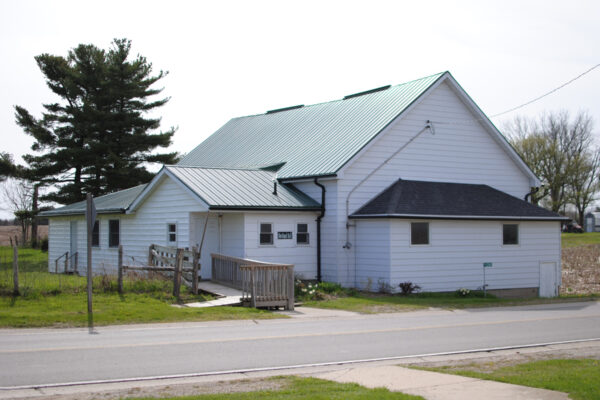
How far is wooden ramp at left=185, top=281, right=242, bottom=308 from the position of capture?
1989 centimetres

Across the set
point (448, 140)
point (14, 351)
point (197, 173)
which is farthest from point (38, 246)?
point (14, 351)

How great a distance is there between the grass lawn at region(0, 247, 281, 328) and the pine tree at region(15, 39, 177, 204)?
28713 millimetres

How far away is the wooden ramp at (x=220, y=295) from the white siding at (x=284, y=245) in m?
2.20

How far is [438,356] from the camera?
12.5 m

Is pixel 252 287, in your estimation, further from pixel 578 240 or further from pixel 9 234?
pixel 9 234

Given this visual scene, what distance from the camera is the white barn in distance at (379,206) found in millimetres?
25688

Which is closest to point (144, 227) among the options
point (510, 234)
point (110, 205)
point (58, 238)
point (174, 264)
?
point (110, 205)

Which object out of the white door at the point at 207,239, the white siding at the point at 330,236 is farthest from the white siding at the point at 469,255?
the white door at the point at 207,239

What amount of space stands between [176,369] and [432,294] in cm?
1594

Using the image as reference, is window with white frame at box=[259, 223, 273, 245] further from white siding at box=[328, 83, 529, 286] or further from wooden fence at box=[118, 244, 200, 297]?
wooden fence at box=[118, 244, 200, 297]

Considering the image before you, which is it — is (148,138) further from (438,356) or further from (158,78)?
(438,356)

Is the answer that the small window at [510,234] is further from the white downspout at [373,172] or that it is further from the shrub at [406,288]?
the shrub at [406,288]

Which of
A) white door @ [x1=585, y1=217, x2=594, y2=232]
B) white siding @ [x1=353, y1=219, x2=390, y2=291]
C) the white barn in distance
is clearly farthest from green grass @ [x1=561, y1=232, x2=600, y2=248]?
white siding @ [x1=353, y1=219, x2=390, y2=291]

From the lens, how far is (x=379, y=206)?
2616 centimetres
